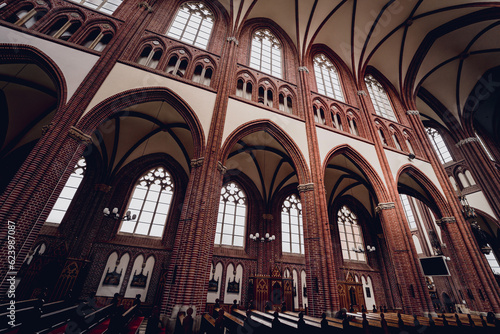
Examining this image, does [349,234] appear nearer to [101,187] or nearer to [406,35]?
[406,35]

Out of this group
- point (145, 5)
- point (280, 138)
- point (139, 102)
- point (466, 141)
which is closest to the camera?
point (139, 102)

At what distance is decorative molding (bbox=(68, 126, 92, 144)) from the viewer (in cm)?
610

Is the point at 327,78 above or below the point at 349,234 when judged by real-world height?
above

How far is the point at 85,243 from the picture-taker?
31.5ft

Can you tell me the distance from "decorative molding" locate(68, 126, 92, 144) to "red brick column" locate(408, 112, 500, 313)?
1565 centimetres

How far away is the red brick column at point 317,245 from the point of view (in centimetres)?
674

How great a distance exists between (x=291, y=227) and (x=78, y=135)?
39.2 feet

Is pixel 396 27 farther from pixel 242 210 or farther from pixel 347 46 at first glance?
pixel 242 210

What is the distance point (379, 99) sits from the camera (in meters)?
15.3

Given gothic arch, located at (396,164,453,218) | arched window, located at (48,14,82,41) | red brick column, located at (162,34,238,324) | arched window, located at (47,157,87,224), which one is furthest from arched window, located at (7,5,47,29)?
gothic arch, located at (396,164,453,218)

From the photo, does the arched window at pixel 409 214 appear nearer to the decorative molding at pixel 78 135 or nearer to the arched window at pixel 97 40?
the decorative molding at pixel 78 135

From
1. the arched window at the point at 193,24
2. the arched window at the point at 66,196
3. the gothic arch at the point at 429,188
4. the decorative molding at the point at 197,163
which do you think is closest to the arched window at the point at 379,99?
the gothic arch at the point at 429,188

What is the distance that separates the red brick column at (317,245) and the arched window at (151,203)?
769 cm

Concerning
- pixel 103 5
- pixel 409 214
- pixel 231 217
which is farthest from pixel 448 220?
pixel 103 5
